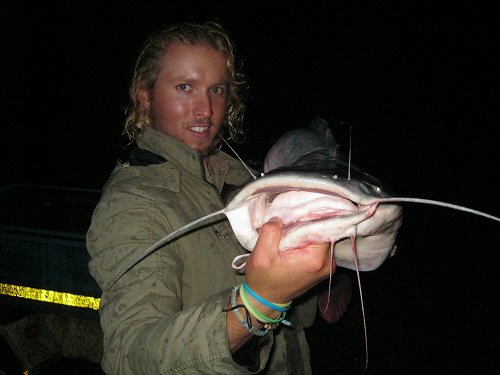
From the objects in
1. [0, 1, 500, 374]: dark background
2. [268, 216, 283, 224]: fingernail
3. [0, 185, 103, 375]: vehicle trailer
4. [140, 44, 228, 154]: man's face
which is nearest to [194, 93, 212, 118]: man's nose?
[140, 44, 228, 154]: man's face

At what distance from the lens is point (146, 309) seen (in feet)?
2.77

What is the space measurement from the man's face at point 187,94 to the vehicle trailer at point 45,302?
4.31 feet

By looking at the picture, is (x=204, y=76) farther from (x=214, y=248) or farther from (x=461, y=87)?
(x=461, y=87)

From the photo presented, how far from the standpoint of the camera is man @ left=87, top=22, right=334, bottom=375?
733 millimetres

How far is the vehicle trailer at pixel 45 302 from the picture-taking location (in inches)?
87.5

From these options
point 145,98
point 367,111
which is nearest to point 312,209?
point 145,98

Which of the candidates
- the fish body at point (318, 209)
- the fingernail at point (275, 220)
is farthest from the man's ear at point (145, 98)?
the fingernail at point (275, 220)

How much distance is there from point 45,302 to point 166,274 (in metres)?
1.85

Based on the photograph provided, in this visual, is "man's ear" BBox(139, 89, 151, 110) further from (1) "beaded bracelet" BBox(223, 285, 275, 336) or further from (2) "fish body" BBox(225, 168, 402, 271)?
(1) "beaded bracelet" BBox(223, 285, 275, 336)

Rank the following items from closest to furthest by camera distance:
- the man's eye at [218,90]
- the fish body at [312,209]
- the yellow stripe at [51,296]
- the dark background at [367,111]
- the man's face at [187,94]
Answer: the fish body at [312,209] < the man's face at [187,94] < the man's eye at [218,90] < the yellow stripe at [51,296] < the dark background at [367,111]

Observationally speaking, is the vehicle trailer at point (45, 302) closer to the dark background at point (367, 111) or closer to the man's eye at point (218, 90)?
the dark background at point (367, 111)

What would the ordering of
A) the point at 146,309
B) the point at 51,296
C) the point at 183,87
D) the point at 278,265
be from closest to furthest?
the point at 278,265, the point at 146,309, the point at 183,87, the point at 51,296

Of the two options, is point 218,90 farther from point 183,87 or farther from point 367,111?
point 367,111

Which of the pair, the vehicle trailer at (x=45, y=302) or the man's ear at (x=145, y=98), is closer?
the man's ear at (x=145, y=98)
